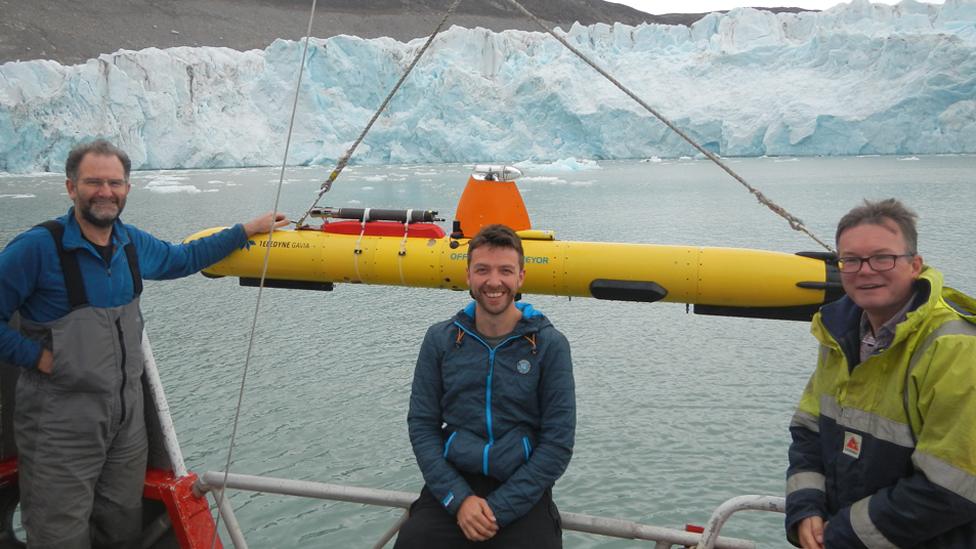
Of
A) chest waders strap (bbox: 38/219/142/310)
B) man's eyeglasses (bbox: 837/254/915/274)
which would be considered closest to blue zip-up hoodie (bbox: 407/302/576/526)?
man's eyeglasses (bbox: 837/254/915/274)

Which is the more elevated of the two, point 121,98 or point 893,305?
point 121,98

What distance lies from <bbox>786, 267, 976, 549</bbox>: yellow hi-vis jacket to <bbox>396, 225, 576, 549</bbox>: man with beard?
2.24 ft

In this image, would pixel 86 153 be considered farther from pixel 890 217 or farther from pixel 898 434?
pixel 898 434

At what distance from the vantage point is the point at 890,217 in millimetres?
1693

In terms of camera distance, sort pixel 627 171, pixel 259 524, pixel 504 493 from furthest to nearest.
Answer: pixel 627 171, pixel 259 524, pixel 504 493

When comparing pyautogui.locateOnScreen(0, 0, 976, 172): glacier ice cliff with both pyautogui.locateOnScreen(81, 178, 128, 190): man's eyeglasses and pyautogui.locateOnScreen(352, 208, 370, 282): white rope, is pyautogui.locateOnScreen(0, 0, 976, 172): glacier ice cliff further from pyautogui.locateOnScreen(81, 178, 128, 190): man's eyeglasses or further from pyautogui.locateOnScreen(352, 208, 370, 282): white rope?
pyautogui.locateOnScreen(81, 178, 128, 190): man's eyeglasses

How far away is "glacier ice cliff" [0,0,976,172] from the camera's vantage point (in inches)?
1385

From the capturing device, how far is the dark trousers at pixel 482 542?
2.11 metres

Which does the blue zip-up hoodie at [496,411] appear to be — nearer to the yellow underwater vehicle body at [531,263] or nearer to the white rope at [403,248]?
the yellow underwater vehicle body at [531,263]

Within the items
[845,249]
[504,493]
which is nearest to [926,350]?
[845,249]

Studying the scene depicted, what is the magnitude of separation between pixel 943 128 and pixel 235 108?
37.2 m

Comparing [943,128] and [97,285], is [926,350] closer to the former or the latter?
[97,285]

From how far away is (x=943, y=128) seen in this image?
36.5 m

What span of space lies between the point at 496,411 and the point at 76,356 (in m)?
1.34
